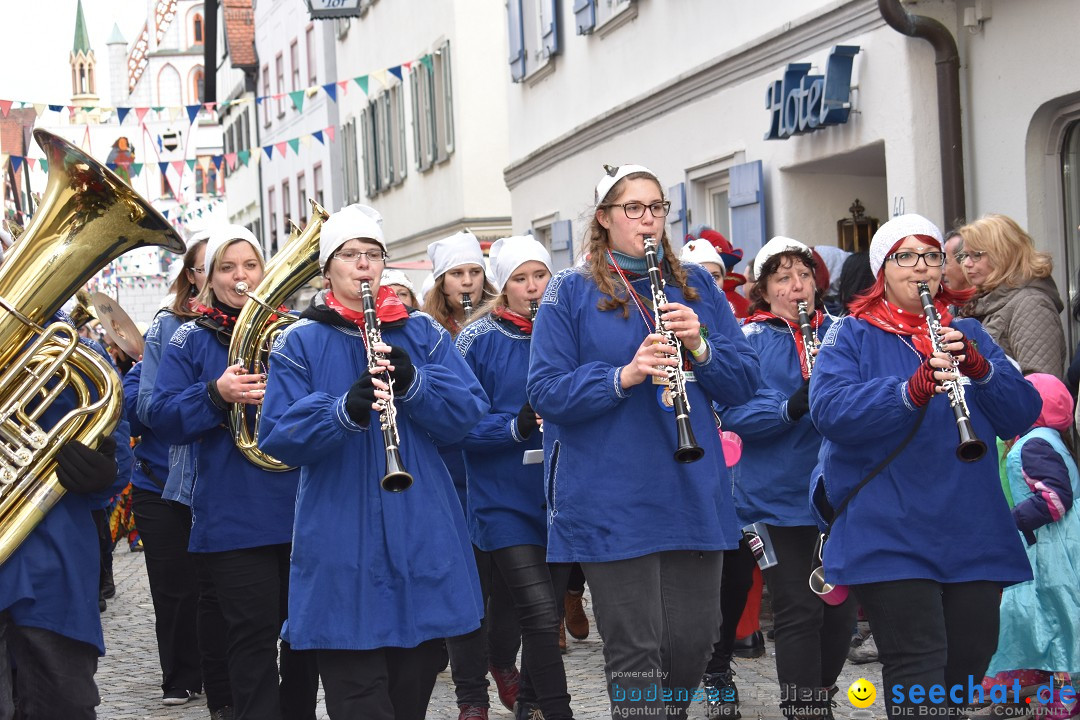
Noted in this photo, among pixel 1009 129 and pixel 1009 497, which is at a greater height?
pixel 1009 129


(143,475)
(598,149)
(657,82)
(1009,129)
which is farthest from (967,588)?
(598,149)

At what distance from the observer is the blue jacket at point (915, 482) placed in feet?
15.6

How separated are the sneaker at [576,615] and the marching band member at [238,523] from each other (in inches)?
114

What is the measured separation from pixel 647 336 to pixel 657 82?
33.1 ft

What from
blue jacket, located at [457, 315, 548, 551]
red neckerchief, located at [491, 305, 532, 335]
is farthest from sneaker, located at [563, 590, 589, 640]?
red neckerchief, located at [491, 305, 532, 335]

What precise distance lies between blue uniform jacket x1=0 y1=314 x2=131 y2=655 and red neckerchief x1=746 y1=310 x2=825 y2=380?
9.33 feet

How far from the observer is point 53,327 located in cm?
512

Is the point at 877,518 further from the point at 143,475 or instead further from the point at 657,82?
the point at 657,82

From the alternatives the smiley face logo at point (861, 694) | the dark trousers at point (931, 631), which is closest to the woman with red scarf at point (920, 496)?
the dark trousers at point (931, 631)

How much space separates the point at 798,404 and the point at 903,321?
1173mm

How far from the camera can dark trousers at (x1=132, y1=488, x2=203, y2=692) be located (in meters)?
7.33

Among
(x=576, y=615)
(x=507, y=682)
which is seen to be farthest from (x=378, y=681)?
(x=576, y=615)

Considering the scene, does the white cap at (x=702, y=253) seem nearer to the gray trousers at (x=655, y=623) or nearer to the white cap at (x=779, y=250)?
the white cap at (x=779, y=250)

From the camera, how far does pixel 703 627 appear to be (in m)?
4.94
